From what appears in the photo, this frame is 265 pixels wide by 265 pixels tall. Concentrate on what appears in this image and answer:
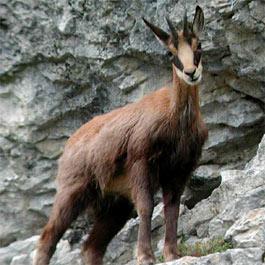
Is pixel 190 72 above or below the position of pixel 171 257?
above

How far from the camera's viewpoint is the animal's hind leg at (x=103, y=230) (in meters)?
10.8

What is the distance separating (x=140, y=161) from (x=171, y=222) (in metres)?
0.76

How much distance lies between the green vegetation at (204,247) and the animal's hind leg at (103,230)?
0.74 metres

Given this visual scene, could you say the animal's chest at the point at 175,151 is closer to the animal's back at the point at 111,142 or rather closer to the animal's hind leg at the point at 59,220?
the animal's back at the point at 111,142

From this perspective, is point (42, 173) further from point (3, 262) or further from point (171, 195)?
point (171, 195)

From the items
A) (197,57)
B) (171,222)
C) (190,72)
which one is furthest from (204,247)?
(197,57)

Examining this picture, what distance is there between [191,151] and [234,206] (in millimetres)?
750

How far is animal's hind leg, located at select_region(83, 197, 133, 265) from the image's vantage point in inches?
426

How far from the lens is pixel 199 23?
32.6 feet

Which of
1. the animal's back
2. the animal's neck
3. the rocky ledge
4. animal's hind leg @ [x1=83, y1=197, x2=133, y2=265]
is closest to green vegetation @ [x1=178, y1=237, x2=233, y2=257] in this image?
the rocky ledge

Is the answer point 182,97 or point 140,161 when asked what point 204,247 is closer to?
point 140,161

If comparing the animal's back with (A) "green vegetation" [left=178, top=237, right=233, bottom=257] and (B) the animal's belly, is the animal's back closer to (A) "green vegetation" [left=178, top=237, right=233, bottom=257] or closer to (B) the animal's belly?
(B) the animal's belly

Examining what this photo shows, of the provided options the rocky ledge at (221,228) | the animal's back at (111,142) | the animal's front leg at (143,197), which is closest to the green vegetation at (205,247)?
the rocky ledge at (221,228)

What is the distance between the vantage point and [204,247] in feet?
31.7
